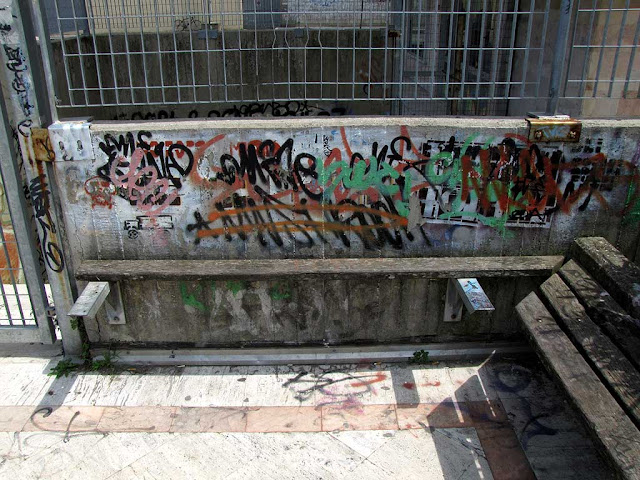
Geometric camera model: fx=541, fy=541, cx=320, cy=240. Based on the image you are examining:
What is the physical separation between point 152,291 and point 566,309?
3302mm

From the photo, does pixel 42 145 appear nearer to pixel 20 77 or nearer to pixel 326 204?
pixel 20 77

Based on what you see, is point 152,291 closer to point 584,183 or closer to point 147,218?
point 147,218

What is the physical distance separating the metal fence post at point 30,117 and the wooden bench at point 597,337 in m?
3.77

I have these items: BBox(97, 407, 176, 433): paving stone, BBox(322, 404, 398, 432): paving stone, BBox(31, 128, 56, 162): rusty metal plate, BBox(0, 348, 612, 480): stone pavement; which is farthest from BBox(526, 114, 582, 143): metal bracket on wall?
BBox(31, 128, 56, 162): rusty metal plate

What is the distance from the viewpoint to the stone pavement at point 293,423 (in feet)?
12.2

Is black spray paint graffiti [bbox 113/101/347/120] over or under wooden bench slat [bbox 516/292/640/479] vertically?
over

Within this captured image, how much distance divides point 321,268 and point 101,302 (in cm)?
178

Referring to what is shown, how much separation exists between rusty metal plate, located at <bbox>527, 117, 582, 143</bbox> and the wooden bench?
2.88 feet

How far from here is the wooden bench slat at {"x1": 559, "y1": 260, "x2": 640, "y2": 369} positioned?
3.58 m

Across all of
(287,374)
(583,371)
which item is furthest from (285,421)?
(583,371)

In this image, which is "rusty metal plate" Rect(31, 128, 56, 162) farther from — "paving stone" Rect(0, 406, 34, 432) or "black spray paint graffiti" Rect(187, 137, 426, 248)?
"paving stone" Rect(0, 406, 34, 432)

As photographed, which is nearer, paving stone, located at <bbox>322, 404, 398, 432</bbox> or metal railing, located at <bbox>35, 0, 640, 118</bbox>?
paving stone, located at <bbox>322, 404, 398, 432</bbox>

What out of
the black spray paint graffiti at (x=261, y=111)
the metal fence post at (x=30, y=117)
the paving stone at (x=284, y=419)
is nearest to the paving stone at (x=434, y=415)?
the paving stone at (x=284, y=419)

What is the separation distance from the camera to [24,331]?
188 inches
